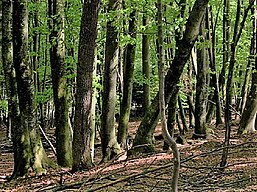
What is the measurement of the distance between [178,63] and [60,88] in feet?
13.2

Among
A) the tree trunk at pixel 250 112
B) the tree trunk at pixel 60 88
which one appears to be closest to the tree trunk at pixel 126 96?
the tree trunk at pixel 60 88

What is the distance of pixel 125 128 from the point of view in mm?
13391

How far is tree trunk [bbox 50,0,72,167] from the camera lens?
11539mm

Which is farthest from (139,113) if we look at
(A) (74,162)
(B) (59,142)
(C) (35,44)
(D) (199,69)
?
(A) (74,162)

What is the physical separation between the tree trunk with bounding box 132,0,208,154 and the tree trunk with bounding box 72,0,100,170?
1266 millimetres

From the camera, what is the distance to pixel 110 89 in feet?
37.5

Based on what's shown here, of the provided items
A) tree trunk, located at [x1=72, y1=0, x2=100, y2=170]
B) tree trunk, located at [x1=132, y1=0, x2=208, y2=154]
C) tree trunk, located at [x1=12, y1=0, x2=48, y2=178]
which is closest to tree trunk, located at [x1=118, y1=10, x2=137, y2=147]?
tree trunk, located at [x1=132, y1=0, x2=208, y2=154]

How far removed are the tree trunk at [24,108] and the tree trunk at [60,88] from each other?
76 cm

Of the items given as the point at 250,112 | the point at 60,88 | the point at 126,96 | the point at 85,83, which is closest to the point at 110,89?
the point at 60,88

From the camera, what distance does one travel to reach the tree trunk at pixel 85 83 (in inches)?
335

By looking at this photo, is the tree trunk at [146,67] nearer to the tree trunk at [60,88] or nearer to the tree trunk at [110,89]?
the tree trunk at [110,89]

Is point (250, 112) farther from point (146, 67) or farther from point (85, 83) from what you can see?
point (85, 83)

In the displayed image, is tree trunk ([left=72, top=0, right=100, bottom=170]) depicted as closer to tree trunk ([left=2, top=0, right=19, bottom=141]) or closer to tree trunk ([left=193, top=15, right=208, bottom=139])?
tree trunk ([left=2, top=0, right=19, bottom=141])

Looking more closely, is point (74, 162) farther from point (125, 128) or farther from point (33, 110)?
point (125, 128)
